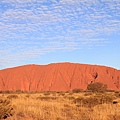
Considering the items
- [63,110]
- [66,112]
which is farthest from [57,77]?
[66,112]

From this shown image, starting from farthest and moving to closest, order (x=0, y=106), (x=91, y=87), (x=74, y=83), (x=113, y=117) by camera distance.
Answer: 1. (x=74, y=83)
2. (x=91, y=87)
3. (x=0, y=106)
4. (x=113, y=117)

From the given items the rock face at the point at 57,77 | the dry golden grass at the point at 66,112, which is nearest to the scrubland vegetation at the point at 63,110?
the dry golden grass at the point at 66,112

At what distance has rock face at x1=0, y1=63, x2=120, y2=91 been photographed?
85625 mm

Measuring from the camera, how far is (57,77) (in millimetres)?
88000

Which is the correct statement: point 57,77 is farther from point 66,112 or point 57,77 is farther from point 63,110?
point 66,112

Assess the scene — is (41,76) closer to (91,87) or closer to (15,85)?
(15,85)

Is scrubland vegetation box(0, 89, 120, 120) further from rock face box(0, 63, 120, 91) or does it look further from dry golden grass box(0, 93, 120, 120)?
rock face box(0, 63, 120, 91)

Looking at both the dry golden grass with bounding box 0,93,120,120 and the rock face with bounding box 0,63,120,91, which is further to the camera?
the rock face with bounding box 0,63,120,91

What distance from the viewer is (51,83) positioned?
286 feet

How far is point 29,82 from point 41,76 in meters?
4.90

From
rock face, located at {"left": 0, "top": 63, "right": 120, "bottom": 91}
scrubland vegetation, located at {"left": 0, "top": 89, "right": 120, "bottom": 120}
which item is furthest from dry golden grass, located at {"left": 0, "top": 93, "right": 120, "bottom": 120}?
rock face, located at {"left": 0, "top": 63, "right": 120, "bottom": 91}

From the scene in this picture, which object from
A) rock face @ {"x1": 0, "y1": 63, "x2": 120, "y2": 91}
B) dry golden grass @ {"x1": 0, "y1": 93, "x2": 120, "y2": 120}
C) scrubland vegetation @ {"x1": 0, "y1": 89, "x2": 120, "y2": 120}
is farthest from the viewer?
rock face @ {"x1": 0, "y1": 63, "x2": 120, "y2": 91}

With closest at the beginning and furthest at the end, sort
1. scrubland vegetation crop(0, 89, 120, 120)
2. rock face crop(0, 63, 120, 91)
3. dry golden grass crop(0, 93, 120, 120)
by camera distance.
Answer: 1. dry golden grass crop(0, 93, 120, 120)
2. scrubland vegetation crop(0, 89, 120, 120)
3. rock face crop(0, 63, 120, 91)

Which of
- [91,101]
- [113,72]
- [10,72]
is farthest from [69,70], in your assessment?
[91,101]
